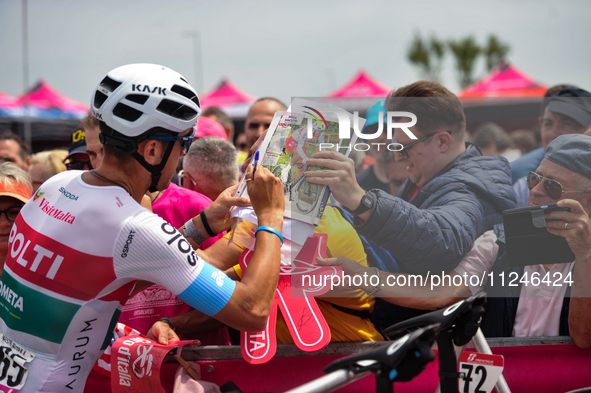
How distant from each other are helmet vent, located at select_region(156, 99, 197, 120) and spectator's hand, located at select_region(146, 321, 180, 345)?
106 cm

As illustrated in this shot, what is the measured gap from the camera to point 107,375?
235cm

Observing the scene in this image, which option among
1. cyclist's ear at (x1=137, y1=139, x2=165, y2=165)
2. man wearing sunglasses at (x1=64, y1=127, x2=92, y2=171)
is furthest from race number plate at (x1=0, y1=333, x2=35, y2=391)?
man wearing sunglasses at (x1=64, y1=127, x2=92, y2=171)

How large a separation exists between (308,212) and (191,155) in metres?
1.56

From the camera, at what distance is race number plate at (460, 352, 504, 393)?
77.5 inches

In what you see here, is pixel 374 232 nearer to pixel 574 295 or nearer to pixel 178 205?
pixel 574 295

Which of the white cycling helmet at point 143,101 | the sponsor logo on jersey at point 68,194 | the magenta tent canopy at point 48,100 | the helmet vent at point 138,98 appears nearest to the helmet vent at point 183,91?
the white cycling helmet at point 143,101

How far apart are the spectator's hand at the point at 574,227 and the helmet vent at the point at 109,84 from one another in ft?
6.52

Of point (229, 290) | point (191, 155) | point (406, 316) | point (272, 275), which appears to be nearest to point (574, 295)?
point (406, 316)

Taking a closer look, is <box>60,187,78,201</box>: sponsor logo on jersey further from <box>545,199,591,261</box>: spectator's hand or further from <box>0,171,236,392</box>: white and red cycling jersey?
<box>545,199,591,261</box>: spectator's hand

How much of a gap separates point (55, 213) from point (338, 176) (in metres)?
1.18

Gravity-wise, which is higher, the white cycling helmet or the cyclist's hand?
the white cycling helmet

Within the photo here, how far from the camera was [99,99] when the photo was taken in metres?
1.85

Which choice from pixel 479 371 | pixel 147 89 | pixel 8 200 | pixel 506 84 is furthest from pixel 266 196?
pixel 506 84

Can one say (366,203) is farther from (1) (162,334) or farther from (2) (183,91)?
(1) (162,334)
